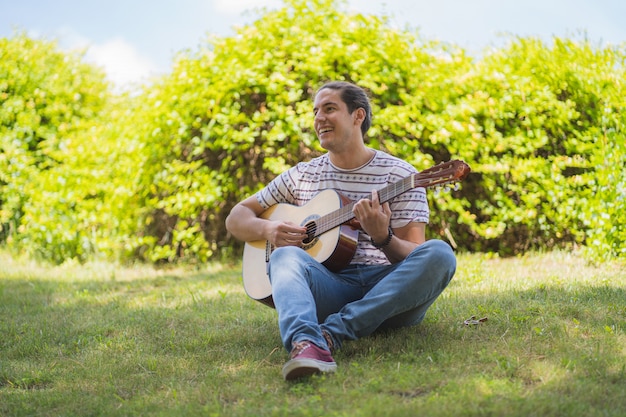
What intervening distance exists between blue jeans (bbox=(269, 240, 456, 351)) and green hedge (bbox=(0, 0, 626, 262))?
2955 mm

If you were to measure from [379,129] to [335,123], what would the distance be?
256 cm

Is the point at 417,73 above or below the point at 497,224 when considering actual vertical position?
above

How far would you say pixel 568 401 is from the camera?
7.59ft

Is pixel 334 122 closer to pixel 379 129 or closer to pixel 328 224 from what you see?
pixel 328 224

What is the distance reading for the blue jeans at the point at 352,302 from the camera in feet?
9.32

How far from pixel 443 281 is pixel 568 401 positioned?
2.63 ft

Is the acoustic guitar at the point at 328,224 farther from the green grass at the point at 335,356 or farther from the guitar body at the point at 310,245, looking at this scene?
the green grass at the point at 335,356

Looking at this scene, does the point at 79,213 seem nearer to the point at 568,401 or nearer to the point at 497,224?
the point at 497,224

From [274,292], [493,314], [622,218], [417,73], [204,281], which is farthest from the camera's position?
[417,73]

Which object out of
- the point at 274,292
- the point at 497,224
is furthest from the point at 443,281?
the point at 497,224

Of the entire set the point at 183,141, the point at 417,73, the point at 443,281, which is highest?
the point at 417,73

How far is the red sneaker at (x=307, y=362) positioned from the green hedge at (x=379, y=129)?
3.38 metres

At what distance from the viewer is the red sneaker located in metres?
2.61

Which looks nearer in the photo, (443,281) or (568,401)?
(568,401)
